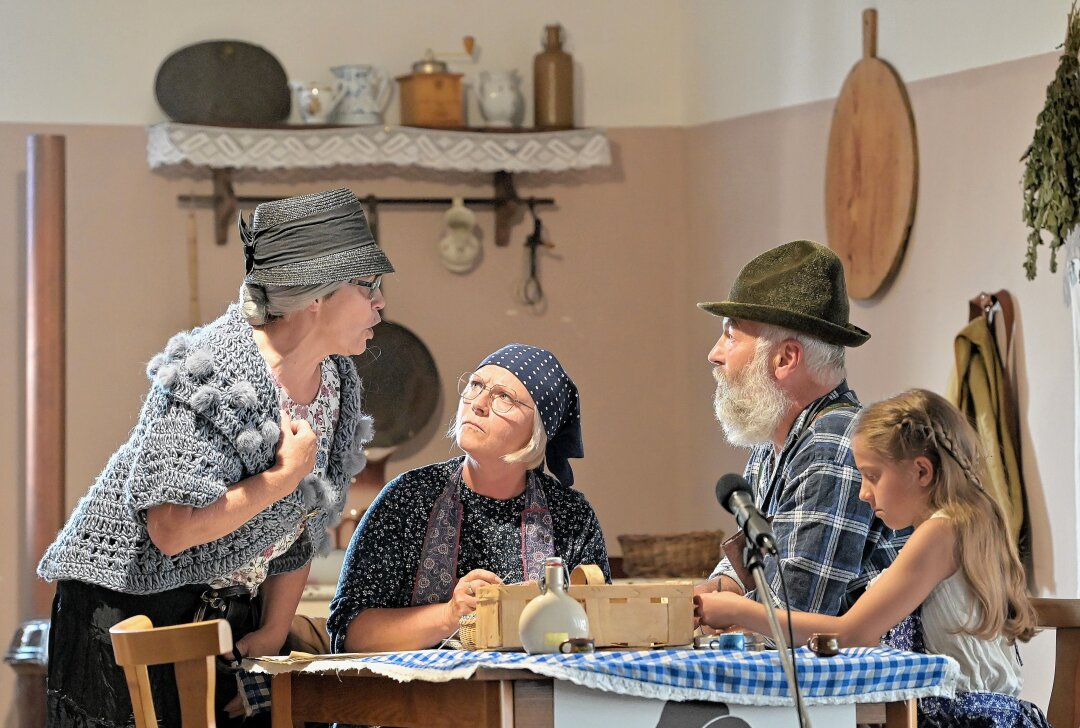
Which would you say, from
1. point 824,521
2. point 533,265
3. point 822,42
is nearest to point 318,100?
point 533,265

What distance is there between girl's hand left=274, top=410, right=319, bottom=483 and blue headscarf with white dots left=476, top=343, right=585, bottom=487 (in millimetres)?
549

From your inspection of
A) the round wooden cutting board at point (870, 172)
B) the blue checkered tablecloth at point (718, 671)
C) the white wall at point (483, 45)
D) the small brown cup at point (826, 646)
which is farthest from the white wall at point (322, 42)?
the small brown cup at point (826, 646)

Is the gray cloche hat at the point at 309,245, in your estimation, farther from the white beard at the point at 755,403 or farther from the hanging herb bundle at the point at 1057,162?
the hanging herb bundle at the point at 1057,162

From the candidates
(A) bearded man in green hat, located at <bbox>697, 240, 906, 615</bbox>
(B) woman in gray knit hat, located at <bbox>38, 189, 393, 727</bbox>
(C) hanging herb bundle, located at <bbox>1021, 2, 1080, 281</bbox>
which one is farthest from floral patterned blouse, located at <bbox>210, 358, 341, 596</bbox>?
(C) hanging herb bundle, located at <bbox>1021, 2, 1080, 281</bbox>

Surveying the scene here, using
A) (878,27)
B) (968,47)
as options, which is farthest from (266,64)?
(968,47)

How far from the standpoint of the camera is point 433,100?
17.3 ft

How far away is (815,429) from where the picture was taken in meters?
2.59

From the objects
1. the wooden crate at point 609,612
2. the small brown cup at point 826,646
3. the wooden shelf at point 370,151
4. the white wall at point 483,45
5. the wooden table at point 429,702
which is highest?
the white wall at point 483,45

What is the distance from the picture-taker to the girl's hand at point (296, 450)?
2354 millimetres

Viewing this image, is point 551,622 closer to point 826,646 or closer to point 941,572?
point 826,646

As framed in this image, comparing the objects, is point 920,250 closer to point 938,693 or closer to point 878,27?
point 878,27

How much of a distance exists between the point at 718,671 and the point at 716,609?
0.35 meters

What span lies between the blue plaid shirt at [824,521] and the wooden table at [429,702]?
0.39 meters

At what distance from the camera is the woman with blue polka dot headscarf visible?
2.76 m
